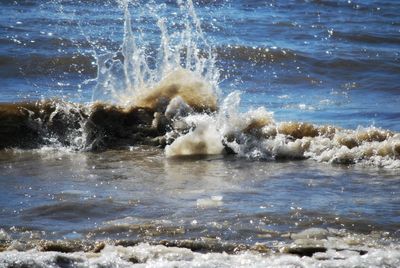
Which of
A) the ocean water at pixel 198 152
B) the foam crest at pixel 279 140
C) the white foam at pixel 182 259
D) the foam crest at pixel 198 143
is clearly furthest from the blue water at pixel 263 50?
the white foam at pixel 182 259

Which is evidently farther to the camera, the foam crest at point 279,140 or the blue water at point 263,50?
the blue water at point 263,50

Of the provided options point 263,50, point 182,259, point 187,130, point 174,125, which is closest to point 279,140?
point 187,130

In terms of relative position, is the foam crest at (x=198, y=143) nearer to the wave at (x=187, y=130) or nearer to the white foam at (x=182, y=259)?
the wave at (x=187, y=130)

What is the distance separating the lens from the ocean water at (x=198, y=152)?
15.2ft

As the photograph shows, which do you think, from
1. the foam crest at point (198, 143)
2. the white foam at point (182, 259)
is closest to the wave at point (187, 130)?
the foam crest at point (198, 143)

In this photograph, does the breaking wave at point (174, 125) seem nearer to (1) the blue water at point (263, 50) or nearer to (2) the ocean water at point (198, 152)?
(2) the ocean water at point (198, 152)

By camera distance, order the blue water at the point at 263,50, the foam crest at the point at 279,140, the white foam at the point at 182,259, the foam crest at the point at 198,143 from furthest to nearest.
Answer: the blue water at the point at 263,50
the foam crest at the point at 198,143
the foam crest at the point at 279,140
the white foam at the point at 182,259

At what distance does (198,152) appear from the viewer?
289 inches

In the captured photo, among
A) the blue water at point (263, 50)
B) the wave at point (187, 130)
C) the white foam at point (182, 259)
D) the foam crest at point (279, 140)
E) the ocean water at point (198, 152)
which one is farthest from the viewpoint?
the blue water at point (263, 50)

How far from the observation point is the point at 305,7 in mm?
17203

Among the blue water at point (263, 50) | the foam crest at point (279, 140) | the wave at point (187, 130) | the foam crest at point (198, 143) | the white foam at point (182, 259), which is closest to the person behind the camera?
the white foam at point (182, 259)

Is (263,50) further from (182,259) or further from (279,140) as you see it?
(182,259)

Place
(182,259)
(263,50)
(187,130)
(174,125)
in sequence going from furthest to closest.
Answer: (263,50), (174,125), (187,130), (182,259)

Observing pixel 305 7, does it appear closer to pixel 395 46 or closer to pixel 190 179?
pixel 395 46
